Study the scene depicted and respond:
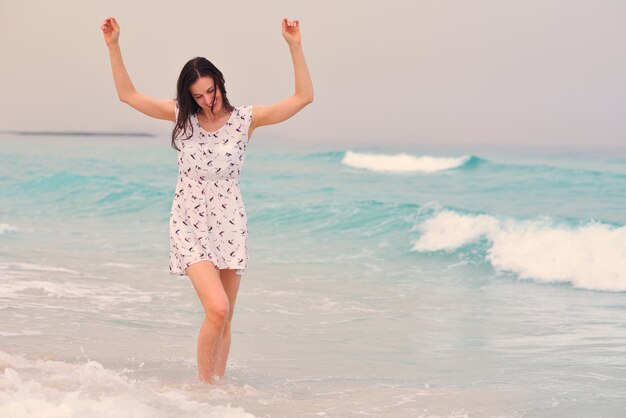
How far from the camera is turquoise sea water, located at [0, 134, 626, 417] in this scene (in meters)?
3.14

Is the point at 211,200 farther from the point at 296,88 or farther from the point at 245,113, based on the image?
the point at 296,88

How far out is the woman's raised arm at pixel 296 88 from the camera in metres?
2.91

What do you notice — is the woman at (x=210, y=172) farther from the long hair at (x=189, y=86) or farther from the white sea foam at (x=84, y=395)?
the white sea foam at (x=84, y=395)

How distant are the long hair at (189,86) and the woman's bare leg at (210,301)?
0.36 metres

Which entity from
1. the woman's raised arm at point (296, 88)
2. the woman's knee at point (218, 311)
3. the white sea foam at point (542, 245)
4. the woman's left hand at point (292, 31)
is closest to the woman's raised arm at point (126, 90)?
the woman's raised arm at point (296, 88)

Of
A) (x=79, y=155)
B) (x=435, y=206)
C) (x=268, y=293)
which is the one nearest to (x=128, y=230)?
(x=435, y=206)

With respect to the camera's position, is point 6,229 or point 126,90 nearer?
point 126,90

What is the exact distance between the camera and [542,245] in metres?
7.76

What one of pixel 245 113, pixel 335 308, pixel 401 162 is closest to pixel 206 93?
pixel 245 113

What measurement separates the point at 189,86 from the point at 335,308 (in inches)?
96.9

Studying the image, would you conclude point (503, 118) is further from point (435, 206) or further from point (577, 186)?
point (435, 206)

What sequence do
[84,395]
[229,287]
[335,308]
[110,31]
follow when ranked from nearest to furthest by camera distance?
[84,395], [110,31], [229,287], [335,308]

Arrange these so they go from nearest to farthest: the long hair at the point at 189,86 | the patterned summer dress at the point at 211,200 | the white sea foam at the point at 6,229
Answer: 1. the long hair at the point at 189,86
2. the patterned summer dress at the point at 211,200
3. the white sea foam at the point at 6,229

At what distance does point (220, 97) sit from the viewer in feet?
9.55
